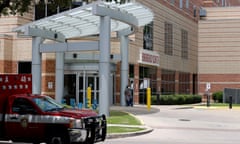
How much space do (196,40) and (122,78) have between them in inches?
1176

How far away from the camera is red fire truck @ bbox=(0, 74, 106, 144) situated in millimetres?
12961

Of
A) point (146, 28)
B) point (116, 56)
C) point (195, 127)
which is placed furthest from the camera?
point (146, 28)

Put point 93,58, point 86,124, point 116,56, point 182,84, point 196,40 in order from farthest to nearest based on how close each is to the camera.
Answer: point 196,40 < point 182,84 < point 93,58 < point 116,56 < point 86,124

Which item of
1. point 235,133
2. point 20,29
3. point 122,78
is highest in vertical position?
point 20,29

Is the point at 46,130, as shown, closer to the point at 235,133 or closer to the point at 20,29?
the point at 235,133

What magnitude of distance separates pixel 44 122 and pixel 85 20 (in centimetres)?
1653

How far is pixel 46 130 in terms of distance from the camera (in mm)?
13266

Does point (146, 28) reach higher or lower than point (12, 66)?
higher

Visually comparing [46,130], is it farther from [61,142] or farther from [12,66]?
[12,66]

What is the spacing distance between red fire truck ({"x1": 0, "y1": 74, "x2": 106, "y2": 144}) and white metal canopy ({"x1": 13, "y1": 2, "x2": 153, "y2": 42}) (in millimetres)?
11506

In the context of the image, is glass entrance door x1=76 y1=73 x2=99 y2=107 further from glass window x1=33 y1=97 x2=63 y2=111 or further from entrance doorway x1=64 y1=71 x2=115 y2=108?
glass window x1=33 y1=97 x2=63 y2=111

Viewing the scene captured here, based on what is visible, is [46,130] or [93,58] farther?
[93,58]

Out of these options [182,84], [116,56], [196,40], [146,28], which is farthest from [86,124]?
Answer: [196,40]

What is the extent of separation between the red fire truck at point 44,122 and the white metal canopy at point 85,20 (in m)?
11.5
